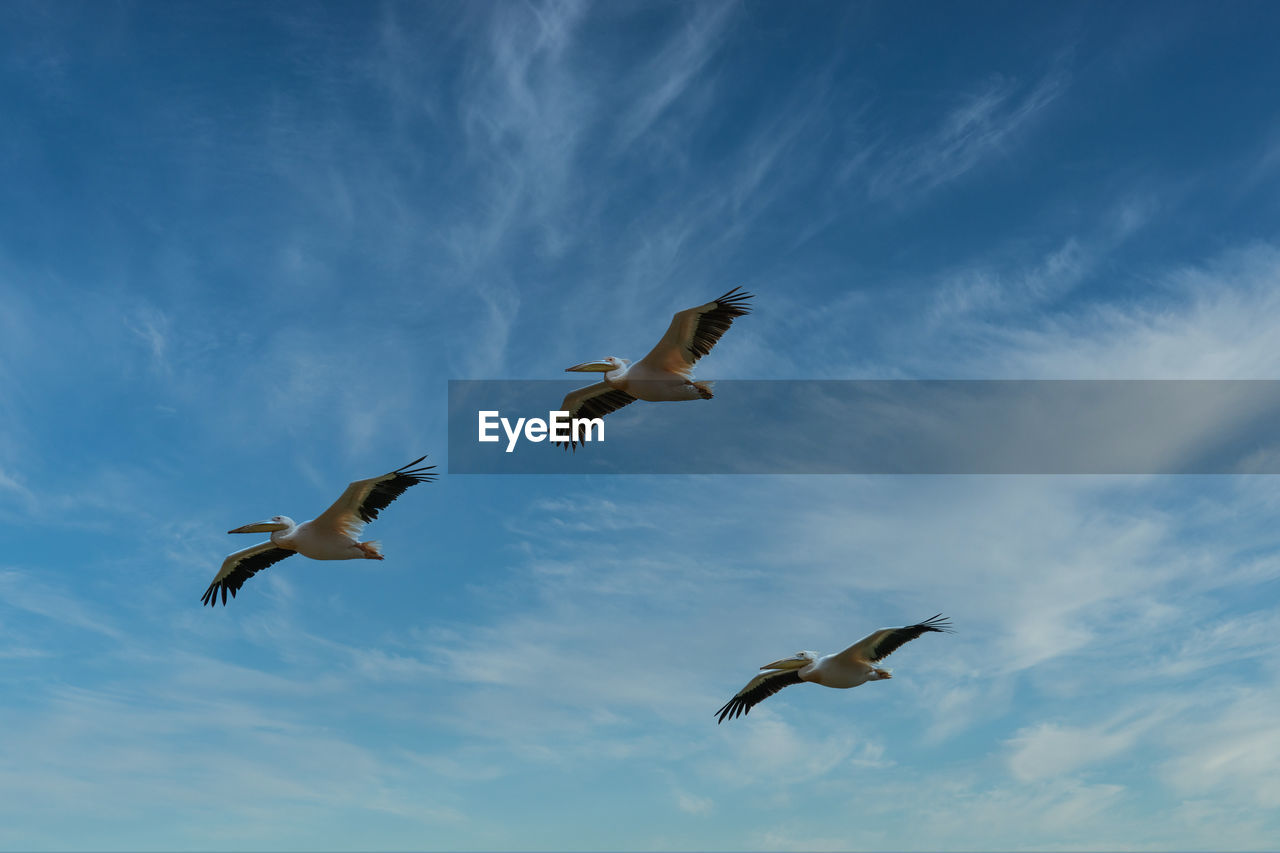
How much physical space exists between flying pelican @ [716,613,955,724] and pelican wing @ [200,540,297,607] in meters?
12.2

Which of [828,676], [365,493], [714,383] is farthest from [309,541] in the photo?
[828,676]

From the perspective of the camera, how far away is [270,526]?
26.2 metres

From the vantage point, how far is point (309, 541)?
2542cm

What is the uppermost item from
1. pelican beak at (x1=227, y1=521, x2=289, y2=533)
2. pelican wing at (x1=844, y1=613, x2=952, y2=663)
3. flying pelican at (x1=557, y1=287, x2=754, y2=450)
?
flying pelican at (x1=557, y1=287, x2=754, y2=450)

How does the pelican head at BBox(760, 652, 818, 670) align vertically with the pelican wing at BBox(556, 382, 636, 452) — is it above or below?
below

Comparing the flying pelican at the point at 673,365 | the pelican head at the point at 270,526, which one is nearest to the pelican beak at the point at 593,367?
the flying pelican at the point at 673,365

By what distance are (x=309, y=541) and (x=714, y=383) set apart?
10.2 meters

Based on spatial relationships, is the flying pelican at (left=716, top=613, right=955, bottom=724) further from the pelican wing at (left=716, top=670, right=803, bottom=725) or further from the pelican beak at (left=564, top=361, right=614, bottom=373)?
the pelican beak at (left=564, top=361, right=614, bottom=373)

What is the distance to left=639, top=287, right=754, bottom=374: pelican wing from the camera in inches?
1009

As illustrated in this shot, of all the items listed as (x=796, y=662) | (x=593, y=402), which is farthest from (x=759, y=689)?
(x=593, y=402)

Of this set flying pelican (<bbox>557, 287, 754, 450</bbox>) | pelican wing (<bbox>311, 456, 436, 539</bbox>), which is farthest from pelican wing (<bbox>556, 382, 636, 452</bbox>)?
pelican wing (<bbox>311, 456, 436, 539</bbox>)

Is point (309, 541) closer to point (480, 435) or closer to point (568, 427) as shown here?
point (480, 435)

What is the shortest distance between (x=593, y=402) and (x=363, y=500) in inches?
290

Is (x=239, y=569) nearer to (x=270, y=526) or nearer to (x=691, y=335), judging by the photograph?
(x=270, y=526)
